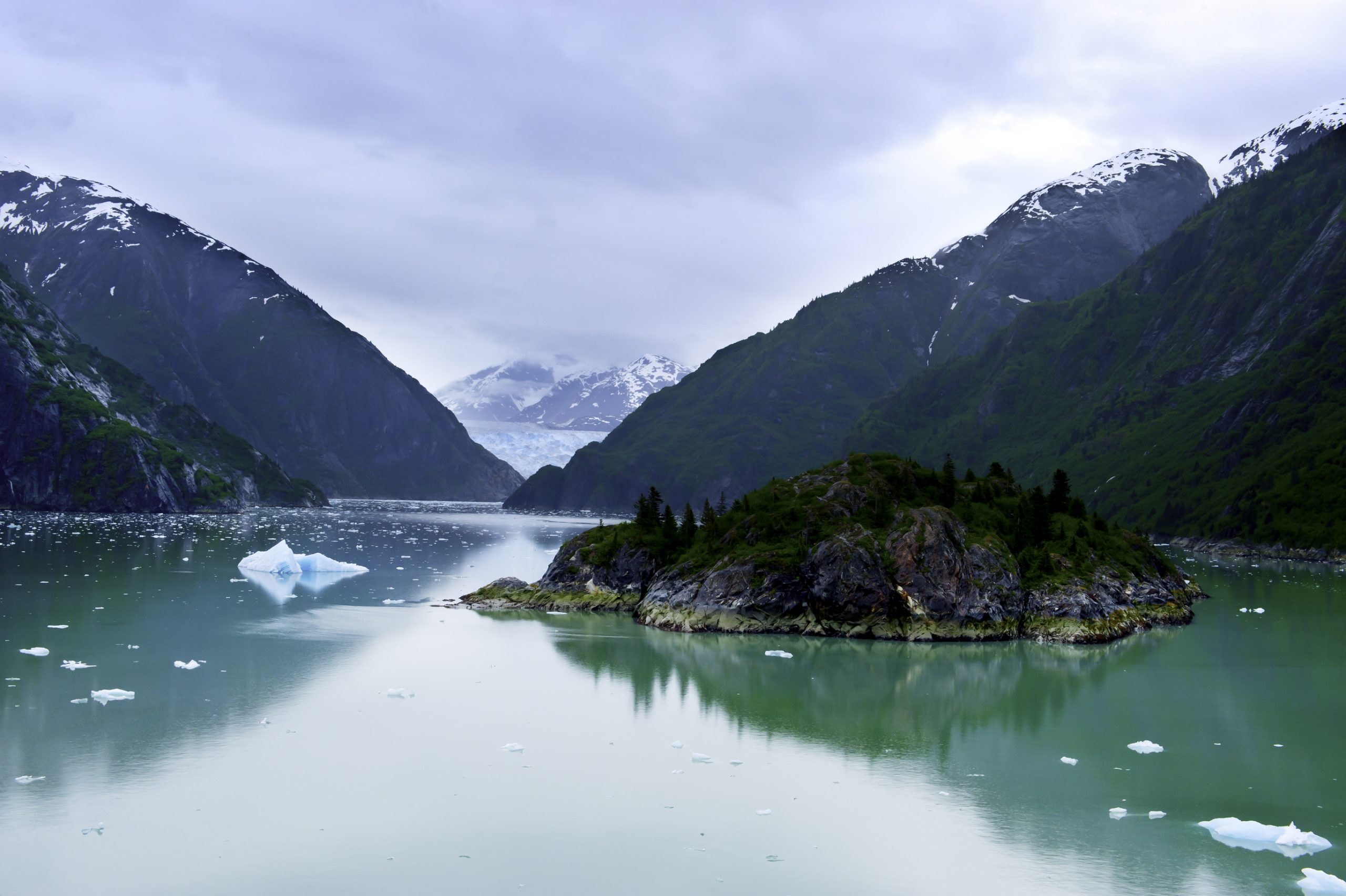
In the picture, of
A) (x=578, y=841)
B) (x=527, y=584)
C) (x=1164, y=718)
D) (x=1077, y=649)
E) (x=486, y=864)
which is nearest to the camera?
(x=486, y=864)

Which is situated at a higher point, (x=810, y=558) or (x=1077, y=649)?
(x=810, y=558)

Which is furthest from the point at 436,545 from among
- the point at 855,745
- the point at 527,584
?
the point at 855,745

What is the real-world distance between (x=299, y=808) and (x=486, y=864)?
6.36 metres

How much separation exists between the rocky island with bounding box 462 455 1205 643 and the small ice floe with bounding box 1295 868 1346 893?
117ft

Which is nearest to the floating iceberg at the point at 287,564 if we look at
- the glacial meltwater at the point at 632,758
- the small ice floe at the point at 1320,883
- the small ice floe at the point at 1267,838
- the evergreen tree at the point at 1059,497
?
the glacial meltwater at the point at 632,758

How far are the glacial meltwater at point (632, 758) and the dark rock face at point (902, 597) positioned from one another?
1851 mm

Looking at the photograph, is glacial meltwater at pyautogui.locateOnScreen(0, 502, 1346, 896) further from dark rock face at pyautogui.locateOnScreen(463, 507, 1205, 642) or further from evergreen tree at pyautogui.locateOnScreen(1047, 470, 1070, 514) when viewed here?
evergreen tree at pyautogui.locateOnScreen(1047, 470, 1070, 514)

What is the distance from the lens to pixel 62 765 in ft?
90.6

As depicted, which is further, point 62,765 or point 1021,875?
point 62,765

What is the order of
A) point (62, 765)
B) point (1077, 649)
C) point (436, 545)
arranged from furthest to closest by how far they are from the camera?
point (436, 545)
point (1077, 649)
point (62, 765)

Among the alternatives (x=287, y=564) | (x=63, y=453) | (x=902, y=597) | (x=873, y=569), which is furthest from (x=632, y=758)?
(x=63, y=453)

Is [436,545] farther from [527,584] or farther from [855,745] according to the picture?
[855,745]

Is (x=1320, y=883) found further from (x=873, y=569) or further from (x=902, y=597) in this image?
(x=873, y=569)

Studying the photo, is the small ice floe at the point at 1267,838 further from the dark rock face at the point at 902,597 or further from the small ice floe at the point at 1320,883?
the dark rock face at the point at 902,597
